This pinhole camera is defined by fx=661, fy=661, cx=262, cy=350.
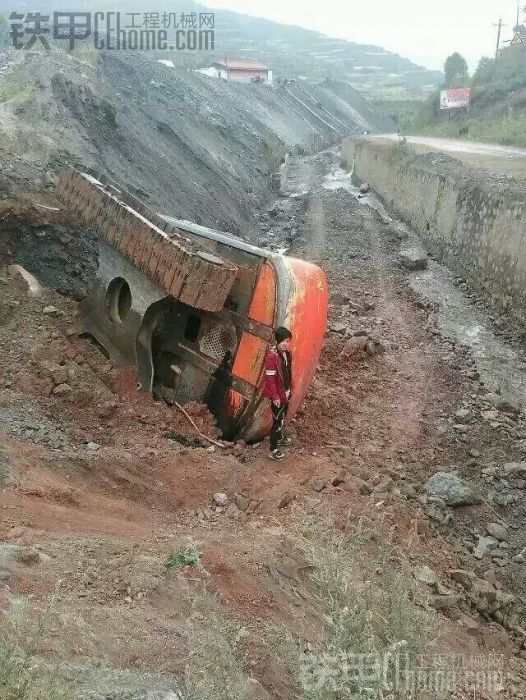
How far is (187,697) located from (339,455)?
369 centimetres

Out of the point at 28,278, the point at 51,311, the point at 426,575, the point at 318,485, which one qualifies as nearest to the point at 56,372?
the point at 51,311

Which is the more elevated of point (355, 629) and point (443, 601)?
point (355, 629)

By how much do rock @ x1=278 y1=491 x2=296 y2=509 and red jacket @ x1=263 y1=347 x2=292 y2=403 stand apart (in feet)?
2.80

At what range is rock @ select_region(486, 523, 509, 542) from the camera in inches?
222

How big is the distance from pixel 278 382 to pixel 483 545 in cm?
218

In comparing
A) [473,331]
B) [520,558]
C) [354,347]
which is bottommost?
[520,558]

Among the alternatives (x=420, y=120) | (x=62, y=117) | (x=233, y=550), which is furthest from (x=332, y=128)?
(x=233, y=550)

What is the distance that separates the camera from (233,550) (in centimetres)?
440

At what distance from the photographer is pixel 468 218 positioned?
42.3 ft

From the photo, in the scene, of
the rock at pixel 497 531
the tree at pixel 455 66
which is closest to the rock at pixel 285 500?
the rock at pixel 497 531

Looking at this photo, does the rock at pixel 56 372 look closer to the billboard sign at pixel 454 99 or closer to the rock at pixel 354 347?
the rock at pixel 354 347

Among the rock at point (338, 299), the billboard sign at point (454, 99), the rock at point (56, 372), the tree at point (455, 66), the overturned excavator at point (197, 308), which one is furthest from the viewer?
the tree at point (455, 66)

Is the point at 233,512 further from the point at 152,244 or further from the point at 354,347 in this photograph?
the point at 354,347

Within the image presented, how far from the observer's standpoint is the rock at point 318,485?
547 cm
